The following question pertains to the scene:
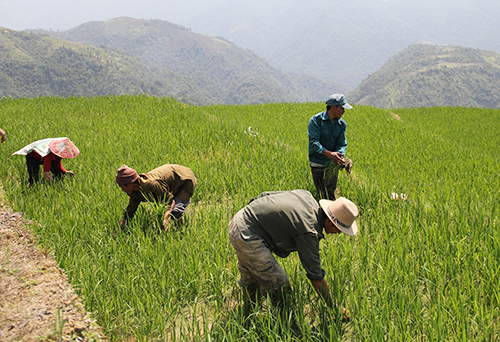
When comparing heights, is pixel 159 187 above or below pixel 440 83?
below

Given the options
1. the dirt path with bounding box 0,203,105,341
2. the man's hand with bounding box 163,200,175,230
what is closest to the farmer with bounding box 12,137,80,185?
the dirt path with bounding box 0,203,105,341

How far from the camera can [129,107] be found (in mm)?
9391

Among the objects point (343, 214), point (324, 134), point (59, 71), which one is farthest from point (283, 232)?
point (59, 71)

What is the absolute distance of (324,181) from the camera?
13.1ft

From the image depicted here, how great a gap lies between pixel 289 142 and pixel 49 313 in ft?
18.2

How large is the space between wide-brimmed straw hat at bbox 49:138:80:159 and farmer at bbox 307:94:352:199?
3171 mm

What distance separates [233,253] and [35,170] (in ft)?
10.8

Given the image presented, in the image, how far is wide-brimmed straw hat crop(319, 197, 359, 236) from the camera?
1798 mm

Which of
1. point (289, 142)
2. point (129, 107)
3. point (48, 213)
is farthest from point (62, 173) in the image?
point (129, 107)

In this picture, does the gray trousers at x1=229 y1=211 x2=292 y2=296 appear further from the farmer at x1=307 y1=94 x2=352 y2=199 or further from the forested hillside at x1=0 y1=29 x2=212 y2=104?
the forested hillside at x1=0 y1=29 x2=212 y2=104

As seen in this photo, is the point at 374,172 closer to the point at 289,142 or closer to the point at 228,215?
the point at 289,142

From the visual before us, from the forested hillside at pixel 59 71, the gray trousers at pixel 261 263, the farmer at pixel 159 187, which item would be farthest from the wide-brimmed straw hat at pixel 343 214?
the forested hillside at pixel 59 71

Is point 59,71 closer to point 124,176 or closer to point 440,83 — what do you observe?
point 124,176

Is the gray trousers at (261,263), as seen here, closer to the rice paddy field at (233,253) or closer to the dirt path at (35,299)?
the rice paddy field at (233,253)
